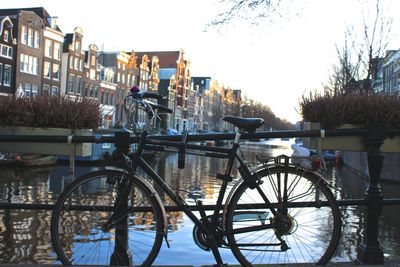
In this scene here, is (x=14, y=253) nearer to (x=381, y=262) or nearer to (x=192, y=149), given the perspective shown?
(x=192, y=149)

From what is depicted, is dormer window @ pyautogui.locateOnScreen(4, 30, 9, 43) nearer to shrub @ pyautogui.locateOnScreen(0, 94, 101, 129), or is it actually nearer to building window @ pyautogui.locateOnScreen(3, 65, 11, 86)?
building window @ pyautogui.locateOnScreen(3, 65, 11, 86)

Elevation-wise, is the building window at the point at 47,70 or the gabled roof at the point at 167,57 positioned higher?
the gabled roof at the point at 167,57

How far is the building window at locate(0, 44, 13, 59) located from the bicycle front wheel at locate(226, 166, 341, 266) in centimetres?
4235

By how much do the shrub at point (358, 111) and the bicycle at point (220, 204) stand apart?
846mm

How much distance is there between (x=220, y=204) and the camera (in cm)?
Answer: 328

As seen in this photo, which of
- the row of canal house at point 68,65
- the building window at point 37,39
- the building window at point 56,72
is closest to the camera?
the row of canal house at point 68,65

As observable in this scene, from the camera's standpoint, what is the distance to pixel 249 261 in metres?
3.28

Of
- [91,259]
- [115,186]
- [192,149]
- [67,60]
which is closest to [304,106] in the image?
[192,149]

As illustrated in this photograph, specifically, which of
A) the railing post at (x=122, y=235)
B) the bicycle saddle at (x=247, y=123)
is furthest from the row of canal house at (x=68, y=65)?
the bicycle saddle at (x=247, y=123)

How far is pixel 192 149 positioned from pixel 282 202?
2.43 ft

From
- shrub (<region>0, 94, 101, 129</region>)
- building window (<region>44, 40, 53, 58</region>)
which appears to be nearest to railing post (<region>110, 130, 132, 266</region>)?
shrub (<region>0, 94, 101, 129</region>)

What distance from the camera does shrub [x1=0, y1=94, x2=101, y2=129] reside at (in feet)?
13.2

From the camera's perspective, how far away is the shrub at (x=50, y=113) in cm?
402

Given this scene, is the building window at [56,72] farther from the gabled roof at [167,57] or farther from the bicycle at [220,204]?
the bicycle at [220,204]
